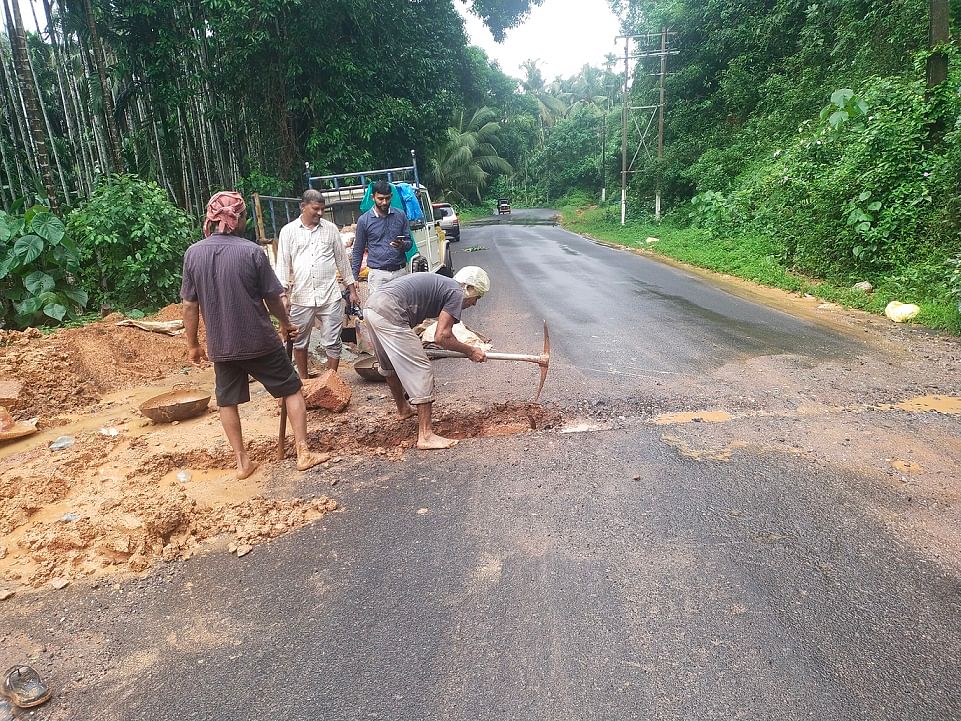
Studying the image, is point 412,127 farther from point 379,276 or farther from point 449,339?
point 449,339

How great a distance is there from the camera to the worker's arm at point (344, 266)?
5.57 metres

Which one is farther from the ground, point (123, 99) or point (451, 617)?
point (123, 99)

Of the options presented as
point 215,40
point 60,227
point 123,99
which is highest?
point 215,40

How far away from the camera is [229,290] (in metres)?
3.72

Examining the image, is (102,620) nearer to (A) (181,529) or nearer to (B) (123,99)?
(A) (181,529)

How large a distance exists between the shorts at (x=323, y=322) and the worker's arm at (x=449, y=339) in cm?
185

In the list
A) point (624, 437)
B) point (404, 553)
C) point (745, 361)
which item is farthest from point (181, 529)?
point (745, 361)

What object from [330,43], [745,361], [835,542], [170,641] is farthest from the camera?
[330,43]

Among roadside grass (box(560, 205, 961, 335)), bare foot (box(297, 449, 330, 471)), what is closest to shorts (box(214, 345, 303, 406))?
bare foot (box(297, 449, 330, 471))

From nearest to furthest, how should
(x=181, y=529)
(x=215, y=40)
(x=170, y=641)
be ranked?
(x=170, y=641)
(x=181, y=529)
(x=215, y=40)

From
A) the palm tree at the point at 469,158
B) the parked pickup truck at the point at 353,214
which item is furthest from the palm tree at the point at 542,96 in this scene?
the parked pickup truck at the point at 353,214

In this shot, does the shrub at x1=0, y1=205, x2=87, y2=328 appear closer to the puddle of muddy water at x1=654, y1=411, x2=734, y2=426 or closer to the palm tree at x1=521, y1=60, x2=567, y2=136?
the puddle of muddy water at x1=654, y1=411, x2=734, y2=426

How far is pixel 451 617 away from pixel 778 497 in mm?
1920

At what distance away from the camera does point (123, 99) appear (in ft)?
40.9
